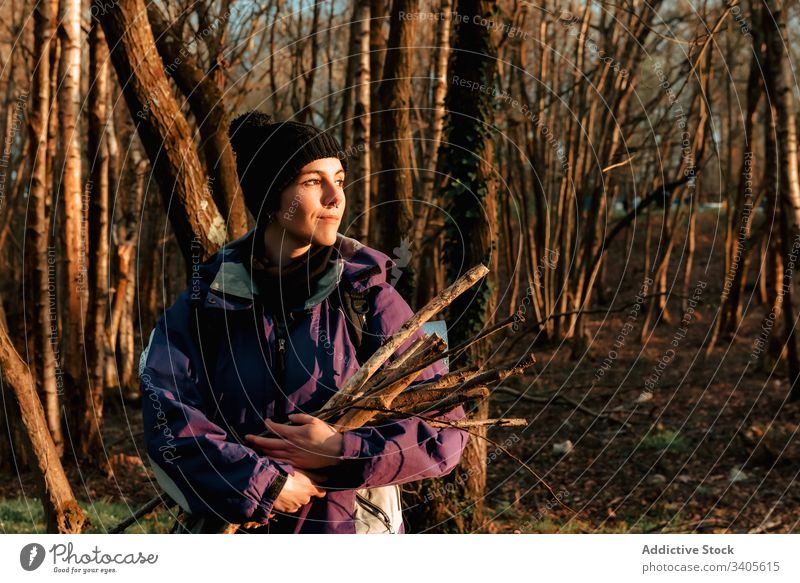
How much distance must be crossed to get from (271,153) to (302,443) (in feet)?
3.32

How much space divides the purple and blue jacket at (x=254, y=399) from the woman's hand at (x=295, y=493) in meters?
0.03

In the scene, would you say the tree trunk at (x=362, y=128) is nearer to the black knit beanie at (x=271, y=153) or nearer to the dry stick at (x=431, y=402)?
the black knit beanie at (x=271, y=153)

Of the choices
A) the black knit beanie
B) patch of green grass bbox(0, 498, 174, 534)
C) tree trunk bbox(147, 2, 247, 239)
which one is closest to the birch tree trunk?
patch of green grass bbox(0, 498, 174, 534)

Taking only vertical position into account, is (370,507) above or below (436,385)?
below

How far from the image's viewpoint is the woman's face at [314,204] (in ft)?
9.42

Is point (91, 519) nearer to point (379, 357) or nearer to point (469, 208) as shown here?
point (469, 208)

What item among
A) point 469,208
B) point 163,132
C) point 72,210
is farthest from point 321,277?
point 72,210

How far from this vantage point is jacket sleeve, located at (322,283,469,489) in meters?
2.71

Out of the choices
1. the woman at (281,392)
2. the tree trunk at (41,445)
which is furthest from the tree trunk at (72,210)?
the woman at (281,392)

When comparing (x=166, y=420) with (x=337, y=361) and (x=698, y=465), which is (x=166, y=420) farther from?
(x=698, y=465)

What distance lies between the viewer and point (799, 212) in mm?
7910

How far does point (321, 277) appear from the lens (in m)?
2.82
